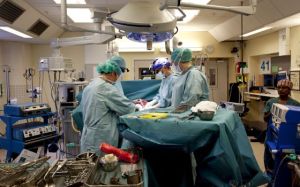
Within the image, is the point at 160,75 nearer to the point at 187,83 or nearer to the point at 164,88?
the point at 164,88

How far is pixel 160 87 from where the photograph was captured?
402 centimetres

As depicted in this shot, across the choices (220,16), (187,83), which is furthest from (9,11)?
(220,16)

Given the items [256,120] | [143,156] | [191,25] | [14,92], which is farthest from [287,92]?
[14,92]

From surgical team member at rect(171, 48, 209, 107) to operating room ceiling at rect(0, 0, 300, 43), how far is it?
5.33 ft

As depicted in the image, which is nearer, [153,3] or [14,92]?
[153,3]

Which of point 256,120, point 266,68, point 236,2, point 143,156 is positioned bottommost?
point 256,120

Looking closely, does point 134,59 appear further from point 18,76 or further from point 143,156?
point 143,156

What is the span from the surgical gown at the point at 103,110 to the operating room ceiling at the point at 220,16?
169 cm

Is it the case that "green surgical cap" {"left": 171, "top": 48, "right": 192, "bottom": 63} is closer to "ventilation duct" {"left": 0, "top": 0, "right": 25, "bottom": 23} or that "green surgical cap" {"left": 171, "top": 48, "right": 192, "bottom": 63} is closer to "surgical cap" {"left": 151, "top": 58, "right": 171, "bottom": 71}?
"surgical cap" {"left": 151, "top": 58, "right": 171, "bottom": 71}

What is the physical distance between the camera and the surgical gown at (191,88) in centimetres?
294

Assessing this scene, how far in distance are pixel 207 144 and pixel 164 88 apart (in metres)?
2.24

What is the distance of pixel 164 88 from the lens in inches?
150

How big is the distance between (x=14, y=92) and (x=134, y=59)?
317 cm

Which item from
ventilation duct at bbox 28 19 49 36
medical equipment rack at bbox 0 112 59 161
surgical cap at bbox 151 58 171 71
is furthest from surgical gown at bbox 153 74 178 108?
ventilation duct at bbox 28 19 49 36
